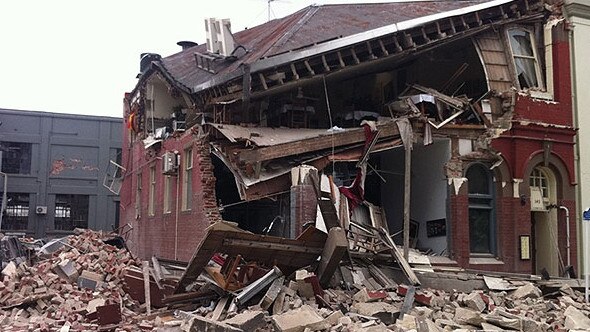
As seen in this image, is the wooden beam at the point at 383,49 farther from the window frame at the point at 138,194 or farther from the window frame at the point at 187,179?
the window frame at the point at 138,194

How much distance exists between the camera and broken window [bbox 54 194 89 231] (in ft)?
133

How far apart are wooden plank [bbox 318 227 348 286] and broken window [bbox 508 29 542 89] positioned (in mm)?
8883

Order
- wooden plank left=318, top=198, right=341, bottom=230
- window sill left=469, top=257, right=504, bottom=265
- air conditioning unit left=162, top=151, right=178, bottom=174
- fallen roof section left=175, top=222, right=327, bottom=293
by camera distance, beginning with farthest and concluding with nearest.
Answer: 1. air conditioning unit left=162, top=151, right=178, bottom=174
2. window sill left=469, top=257, right=504, bottom=265
3. wooden plank left=318, top=198, right=341, bottom=230
4. fallen roof section left=175, top=222, right=327, bottom=293

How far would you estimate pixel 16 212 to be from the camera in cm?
3991

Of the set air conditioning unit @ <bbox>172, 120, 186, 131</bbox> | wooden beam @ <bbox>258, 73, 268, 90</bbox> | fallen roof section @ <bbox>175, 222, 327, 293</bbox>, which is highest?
wooden beam @ <bbox>258, 73, 268, 90</bbox>

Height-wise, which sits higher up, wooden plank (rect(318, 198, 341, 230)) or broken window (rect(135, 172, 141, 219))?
broken window (rect(135, 172, 141, 219))

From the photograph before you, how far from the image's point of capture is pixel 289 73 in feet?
52.6

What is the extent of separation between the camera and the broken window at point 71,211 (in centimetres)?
4053

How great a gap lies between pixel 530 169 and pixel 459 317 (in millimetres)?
7934

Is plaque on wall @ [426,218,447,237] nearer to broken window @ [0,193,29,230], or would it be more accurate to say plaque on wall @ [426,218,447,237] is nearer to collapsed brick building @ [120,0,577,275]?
collapsed brick building @ [120,0,577,275]

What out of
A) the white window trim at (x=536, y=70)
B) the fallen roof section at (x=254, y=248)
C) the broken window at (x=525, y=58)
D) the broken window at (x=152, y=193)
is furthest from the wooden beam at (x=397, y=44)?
the broken window at (x=152, y=193)

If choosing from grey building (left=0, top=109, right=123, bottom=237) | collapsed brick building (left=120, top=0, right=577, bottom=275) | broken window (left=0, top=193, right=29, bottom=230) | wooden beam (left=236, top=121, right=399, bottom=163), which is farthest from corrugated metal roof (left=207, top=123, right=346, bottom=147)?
broken window (left=0, top=193, right=29, bottom=230)

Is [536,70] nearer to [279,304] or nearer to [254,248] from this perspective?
[254,248]

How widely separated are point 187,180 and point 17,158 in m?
26.2
